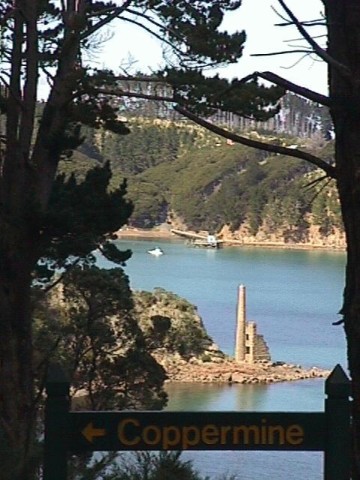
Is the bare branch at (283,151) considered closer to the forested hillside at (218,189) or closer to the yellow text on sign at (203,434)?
the yellow text on sign at (203,434)

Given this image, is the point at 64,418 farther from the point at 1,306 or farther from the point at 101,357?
the point at 101,357

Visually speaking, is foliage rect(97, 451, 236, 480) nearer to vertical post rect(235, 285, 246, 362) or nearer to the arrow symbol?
the arrow symbol

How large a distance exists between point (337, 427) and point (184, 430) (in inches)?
14.3

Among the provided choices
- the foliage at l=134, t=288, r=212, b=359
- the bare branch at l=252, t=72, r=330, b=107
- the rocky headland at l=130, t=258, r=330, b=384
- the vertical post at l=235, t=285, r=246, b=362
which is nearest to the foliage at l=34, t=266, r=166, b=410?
the rocky headland at l=130, t=258, r=330, b=384

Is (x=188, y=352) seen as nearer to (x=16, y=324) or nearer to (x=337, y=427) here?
(x=16, y=324)

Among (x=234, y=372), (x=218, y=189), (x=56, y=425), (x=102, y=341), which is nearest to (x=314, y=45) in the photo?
(x=56, y=425)

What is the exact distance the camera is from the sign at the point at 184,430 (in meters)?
2.70

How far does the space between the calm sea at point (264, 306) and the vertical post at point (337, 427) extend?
3.97m

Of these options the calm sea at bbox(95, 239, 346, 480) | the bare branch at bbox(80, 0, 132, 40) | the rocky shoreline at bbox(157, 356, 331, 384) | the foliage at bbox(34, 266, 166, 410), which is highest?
the bare branch at bbox(80, 0, 132, 40)

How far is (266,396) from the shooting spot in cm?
2089

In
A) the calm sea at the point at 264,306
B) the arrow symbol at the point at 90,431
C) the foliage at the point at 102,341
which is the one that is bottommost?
the calm sea at the point at 264,306

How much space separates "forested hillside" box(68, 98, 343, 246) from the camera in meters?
47.9

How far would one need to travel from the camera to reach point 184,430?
270 cm

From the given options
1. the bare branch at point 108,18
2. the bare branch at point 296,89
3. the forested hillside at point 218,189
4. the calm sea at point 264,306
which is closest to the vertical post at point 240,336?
the calm sea at point 264,306
